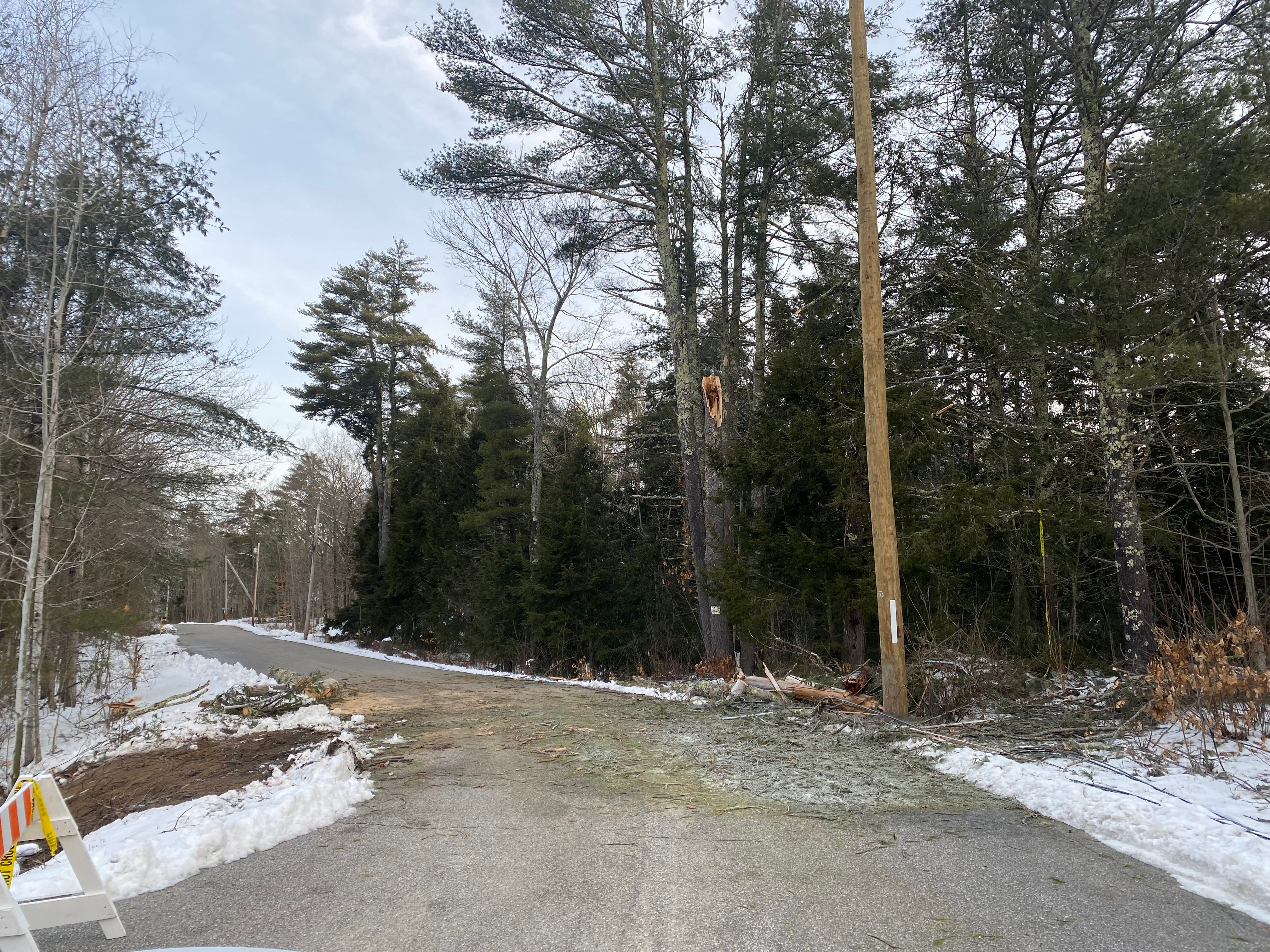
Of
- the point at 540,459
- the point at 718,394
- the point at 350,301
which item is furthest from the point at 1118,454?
the point at 350,301

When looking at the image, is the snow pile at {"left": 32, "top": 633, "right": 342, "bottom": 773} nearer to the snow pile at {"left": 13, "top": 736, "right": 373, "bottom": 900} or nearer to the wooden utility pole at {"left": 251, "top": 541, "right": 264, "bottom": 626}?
the snow pile at {"left": 13, "top": 736, "right": 373, "bottom": 900}

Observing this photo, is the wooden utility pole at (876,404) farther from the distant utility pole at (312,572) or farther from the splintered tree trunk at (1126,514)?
the distant utility pole at (312,572)

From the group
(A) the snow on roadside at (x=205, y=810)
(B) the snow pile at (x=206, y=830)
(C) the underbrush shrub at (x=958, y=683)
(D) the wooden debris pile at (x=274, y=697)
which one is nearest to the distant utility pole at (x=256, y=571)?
(D) the wooden debris pile at (x=274, y=697)

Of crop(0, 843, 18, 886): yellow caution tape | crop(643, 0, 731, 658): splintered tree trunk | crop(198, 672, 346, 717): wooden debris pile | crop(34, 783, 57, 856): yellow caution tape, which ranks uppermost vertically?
crop(643, 0, 731, 658): splintered tree trunk

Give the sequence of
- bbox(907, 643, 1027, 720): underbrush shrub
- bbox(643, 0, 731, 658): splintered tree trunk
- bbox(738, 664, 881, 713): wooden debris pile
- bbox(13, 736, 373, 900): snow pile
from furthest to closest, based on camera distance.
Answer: bbox(643, 0, 731, 658): splintered tree trunk, bbox(738, 664, 881, 713): wooden debris pile, bbox(907, 643, 1027, 720): underbrush shrub, bbox(13, 736, 373, 900): snow pile

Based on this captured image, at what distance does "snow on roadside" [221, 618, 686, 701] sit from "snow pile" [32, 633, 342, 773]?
3.99 meters

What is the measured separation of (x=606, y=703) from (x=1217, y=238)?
29.3ft

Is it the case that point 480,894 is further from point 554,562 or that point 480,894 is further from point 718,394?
point 554,562

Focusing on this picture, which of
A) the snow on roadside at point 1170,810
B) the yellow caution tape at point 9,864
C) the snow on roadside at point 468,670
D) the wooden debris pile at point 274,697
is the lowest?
the snow on roadside at point 468,670

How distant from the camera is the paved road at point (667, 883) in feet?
10.1

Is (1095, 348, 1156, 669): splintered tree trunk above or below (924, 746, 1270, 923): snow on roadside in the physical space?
above

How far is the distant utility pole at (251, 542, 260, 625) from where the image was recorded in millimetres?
51656

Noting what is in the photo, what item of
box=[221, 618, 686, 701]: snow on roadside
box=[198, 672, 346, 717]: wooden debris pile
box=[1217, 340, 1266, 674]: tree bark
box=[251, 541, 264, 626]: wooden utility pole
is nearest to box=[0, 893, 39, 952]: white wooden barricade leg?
box=[198, 672, 346, 717]: wooden debris pile

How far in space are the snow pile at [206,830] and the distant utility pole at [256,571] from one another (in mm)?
50626
